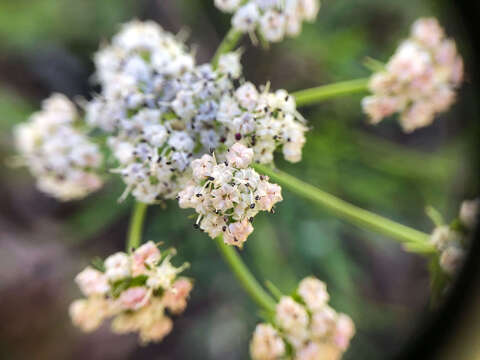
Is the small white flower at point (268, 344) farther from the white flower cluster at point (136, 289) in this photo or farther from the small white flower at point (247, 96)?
the small white flower at point (247, 96)

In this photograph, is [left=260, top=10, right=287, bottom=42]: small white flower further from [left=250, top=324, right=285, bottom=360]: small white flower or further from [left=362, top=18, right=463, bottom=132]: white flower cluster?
[left=250, top=324, right=285, bottom=360]: small white flower

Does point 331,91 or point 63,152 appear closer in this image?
point 331,91

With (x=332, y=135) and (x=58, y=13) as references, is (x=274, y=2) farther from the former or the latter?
(x=58, y=13)

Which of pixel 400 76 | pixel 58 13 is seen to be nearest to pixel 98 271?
pixel 400 76

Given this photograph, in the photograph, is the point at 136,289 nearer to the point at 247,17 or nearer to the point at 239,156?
the point at 239,156

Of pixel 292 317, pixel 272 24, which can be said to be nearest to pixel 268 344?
pixel 292 317

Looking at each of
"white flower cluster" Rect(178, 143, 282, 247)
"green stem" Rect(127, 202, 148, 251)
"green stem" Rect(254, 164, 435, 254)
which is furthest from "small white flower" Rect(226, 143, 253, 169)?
"green stem" Rect(127, 202, 148, 251)
